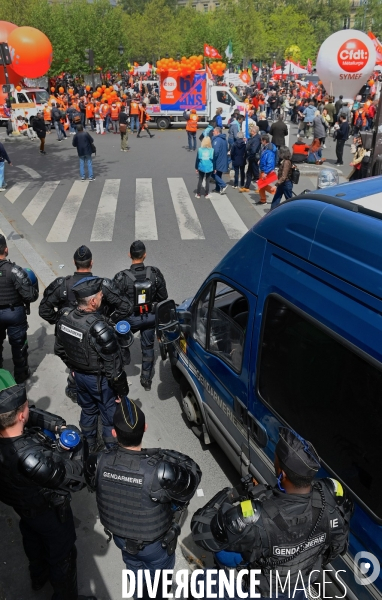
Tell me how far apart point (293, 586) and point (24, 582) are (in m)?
2.20

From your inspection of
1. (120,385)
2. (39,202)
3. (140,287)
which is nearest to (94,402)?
(120,385)

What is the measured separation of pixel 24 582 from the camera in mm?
3762

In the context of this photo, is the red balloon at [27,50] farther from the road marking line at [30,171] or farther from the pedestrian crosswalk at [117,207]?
the pedestrian crosswalk at [117,207]

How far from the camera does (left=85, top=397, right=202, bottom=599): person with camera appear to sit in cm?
275

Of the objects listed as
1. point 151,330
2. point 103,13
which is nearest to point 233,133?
point 151,330

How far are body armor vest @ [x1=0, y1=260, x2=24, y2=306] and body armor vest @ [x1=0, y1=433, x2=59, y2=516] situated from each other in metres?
2.60

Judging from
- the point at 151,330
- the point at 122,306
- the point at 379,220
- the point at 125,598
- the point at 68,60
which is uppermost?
the point at 68,60

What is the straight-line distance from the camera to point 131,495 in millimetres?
2754

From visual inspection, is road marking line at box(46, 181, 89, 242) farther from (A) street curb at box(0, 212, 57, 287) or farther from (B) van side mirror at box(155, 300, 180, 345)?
(B) van side mirror at box(155, 300, 180, 345)

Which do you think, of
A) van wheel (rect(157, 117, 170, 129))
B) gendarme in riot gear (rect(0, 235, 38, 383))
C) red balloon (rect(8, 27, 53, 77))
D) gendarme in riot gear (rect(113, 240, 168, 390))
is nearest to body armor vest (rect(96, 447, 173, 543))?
gendarme in riot gear (rect(113, 240, 168, 390))

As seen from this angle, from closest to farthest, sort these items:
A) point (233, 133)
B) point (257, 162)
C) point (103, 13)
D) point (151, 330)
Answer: point (151, 330)
point (257, 162)
point (233, 133)
point (103, 13)

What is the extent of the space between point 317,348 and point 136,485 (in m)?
1.31

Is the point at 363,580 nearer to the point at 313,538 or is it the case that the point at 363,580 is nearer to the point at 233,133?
the point at 313,538

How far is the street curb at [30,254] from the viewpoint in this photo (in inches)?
338
